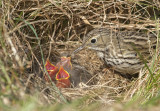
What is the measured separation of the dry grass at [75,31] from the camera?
3.92 meters

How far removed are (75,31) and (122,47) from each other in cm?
131

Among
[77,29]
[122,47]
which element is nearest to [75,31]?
[77,29]

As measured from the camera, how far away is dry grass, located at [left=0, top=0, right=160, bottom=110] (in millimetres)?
3920

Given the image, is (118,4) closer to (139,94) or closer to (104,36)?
(104,36)

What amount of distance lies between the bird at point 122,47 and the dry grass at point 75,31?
0.70 ft

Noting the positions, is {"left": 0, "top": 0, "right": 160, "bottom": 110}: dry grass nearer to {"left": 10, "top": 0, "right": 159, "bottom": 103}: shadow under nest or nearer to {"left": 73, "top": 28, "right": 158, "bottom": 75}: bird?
{"left": 10, "top": 0, "right": 159, "bottom": 103}: shadow under nest

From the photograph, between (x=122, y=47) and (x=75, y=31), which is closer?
(x=122, y=47)

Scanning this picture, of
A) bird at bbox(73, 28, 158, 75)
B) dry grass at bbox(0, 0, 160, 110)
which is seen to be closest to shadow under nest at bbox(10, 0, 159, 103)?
dry grass at bbox(0, 0, 160, 110)

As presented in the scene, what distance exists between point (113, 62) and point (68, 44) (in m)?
1.25

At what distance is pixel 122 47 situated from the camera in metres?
4.35

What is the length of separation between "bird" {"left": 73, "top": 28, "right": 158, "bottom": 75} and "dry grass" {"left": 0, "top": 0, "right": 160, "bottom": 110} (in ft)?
0.70

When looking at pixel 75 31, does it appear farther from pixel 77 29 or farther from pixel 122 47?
pixel 122 47

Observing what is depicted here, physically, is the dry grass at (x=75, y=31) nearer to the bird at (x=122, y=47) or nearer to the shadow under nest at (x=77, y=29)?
the shadow under nest at (x=77, y=29)

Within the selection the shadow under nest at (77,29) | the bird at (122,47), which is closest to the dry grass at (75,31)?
the shadow under nest at (77,29)
